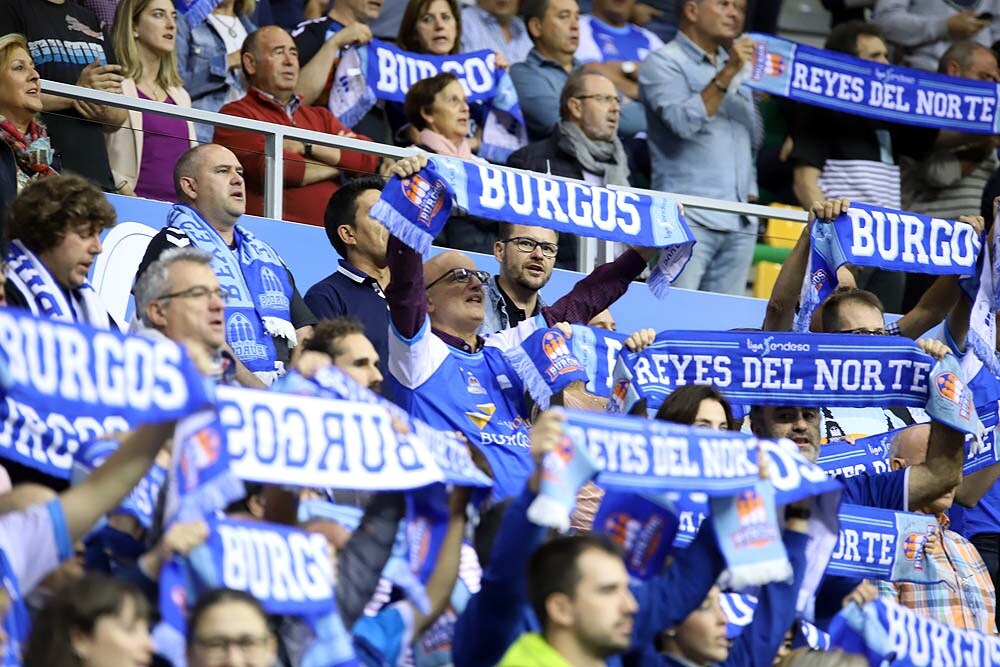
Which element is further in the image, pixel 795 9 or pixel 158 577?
pixel 795 9

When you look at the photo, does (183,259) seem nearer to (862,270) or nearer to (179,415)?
(179,415)

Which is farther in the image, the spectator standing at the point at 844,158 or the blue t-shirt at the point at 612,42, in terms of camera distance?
the blue t-shirt at the point at 612,42

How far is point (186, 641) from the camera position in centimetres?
412

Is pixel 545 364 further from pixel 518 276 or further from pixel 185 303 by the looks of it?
pixel 185 303

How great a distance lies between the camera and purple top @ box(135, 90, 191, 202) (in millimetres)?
7398

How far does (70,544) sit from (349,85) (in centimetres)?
481

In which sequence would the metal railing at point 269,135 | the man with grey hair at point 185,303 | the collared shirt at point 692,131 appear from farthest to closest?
the collared shirt at point 692,131 → the metal railing at point 269,135 → the man with grey hair at point 185,303

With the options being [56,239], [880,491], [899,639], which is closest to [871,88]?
[880,491]

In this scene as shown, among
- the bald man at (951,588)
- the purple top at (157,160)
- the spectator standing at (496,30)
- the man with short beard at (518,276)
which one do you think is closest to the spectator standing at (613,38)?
the spectator standing at (496,30)

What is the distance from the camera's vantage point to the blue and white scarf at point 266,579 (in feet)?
13.7

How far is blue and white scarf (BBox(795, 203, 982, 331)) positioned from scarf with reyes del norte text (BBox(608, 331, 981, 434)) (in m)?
0.46

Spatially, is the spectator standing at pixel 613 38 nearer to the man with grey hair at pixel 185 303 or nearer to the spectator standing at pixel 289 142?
the spectator standing at pixel 289 142

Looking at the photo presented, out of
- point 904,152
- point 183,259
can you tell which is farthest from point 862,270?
point 183,259

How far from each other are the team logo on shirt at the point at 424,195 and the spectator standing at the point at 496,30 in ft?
11.9
